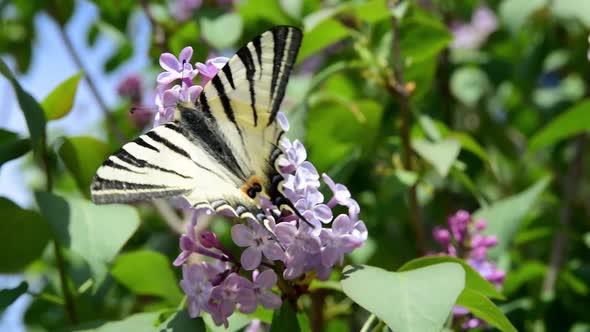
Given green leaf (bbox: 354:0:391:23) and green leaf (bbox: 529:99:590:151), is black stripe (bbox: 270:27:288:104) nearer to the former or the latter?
green leaf (bbox: 354:0:391:23)

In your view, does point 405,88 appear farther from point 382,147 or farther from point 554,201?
point 554,201

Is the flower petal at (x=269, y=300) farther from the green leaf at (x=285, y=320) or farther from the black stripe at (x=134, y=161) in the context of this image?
the black stripe at (x=134, y=161)

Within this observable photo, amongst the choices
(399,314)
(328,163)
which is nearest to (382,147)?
(328,163)

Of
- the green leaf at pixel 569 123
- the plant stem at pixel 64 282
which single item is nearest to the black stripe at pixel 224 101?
the plant stem at pixel 64 282

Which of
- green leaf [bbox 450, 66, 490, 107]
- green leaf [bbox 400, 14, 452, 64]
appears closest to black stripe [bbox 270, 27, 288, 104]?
green leaf [bbox 400, 14, 452, 64]

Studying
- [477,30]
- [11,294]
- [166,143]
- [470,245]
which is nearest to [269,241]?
→ [166,143]

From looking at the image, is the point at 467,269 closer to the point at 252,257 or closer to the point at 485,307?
the point at 485,307
